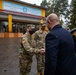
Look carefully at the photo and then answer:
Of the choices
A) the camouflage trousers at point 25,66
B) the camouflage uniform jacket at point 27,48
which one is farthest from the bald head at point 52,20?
the camouflage trousers at point 25,66

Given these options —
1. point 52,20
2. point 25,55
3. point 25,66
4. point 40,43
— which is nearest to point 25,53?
point 25,55

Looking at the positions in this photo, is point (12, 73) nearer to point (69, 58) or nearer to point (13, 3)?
point (69, 58)

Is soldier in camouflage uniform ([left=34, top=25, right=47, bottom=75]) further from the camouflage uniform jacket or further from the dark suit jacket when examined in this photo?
the dark suit jacket

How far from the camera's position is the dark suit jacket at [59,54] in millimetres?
3771

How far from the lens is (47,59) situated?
3.83m

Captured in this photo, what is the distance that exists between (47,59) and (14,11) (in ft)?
108

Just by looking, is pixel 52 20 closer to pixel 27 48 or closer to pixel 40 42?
pixel 27 48

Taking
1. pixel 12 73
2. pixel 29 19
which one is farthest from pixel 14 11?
pixel 12 73

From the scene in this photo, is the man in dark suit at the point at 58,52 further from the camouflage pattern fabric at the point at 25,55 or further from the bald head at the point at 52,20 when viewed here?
the camouflage pattern fabric at the point at 25,55

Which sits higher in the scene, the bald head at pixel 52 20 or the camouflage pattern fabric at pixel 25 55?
the bald head at pixel 52 20

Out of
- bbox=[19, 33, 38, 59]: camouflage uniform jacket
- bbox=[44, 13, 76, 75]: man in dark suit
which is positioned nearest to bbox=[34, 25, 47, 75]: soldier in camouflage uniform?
bbox=[19, 33, 38, 59]: camouflage uniform jacket

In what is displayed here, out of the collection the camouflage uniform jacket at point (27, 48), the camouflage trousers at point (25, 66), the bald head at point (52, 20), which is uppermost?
the bald head at point (52, 20)

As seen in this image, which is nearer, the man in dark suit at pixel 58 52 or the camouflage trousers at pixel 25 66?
the man in dark suit at pixel 58 52

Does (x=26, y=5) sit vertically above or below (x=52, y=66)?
above
